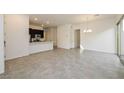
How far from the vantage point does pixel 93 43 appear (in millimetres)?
9820

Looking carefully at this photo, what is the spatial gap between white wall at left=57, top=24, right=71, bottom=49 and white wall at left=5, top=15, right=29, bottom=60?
5321mm

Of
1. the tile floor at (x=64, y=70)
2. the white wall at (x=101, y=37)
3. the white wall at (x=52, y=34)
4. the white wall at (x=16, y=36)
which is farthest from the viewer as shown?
the white wall at (x=52, y=34)

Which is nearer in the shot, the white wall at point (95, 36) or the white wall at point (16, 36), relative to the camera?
the white wall at point (16, 36)

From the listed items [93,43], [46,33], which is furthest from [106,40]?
[46,33]

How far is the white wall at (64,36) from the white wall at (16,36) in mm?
5321

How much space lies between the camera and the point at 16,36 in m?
6.41

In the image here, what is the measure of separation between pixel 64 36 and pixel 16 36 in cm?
635

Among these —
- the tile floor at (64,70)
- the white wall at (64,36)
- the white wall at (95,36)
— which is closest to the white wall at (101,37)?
the white wall at (95,36)

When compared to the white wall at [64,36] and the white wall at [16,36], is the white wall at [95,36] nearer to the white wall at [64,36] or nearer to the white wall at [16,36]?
the white wall at [64,36]

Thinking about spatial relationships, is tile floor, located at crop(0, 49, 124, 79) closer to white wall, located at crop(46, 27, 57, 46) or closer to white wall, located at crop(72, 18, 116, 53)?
white wall, located at crop(72, 18, 116, 53)

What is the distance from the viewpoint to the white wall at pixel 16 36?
19.4ft

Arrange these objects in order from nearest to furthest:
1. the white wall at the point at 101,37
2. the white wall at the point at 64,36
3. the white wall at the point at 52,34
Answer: the white wall at the point at 101,37, the white wall at the point at 64,36, the white wall at the point at 52,34

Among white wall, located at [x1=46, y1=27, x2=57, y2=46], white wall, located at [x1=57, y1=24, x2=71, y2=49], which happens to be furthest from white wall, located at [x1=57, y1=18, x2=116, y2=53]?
white wall, located at [x1=46, y1=27, x2=57, y2=46]
